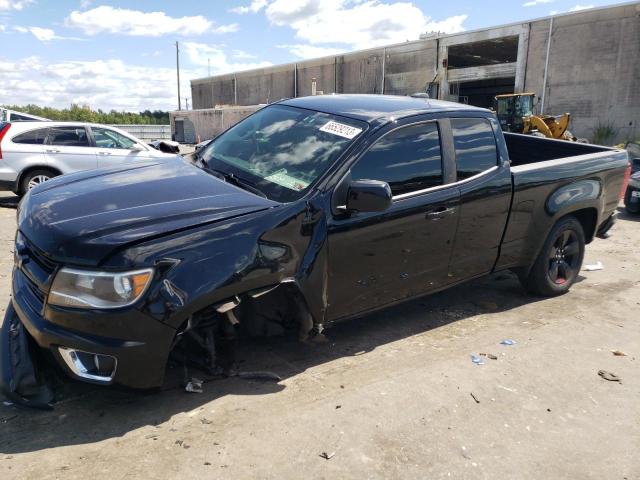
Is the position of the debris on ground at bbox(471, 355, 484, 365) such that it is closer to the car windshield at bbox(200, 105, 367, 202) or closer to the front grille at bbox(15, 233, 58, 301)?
the car windshield at bbox(200, 105, 367, 202)

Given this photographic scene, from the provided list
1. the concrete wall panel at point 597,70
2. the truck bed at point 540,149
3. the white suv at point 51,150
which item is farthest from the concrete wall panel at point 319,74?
the truck bed at point 540,149

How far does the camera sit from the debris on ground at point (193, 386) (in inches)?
125

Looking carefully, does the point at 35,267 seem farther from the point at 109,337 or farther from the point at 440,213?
the point at 440,213

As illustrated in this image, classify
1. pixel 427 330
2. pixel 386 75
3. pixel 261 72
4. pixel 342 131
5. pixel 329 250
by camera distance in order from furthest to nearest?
pixel 261 72 → pixel 386 75 → pixel 427 330 → pixel 342 131 → pixel 329 250

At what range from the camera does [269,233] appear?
3.02 metres

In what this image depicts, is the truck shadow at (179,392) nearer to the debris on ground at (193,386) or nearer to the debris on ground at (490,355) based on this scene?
the debris on ground at (193,386)

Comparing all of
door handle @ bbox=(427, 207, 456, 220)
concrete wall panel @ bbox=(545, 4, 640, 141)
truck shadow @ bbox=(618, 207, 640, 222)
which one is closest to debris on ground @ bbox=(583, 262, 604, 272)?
door handle @ bbox=(427, 207, 456, 220)

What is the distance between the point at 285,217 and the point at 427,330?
74.5 inches

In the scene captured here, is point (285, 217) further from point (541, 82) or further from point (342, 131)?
point (541, 82)

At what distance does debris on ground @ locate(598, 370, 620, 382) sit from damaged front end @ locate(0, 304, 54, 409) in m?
3.70

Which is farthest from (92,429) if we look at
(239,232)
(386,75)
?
(386,75)

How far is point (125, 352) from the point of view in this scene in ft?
8.69

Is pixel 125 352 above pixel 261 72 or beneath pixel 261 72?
beneath

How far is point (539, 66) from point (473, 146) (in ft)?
114
